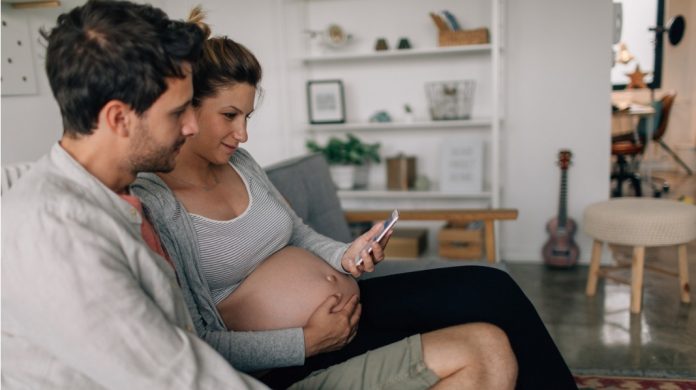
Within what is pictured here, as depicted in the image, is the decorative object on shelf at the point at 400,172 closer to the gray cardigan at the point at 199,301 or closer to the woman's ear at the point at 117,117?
the gray cardigan at the point at 199,301

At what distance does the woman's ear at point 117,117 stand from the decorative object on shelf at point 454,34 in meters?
2.67

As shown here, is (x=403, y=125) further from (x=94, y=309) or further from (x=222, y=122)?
(x=94, y=309)

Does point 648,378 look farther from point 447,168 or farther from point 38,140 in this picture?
point 38,140

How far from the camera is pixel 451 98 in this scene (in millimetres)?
3354

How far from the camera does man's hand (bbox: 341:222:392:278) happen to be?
1.39 metres

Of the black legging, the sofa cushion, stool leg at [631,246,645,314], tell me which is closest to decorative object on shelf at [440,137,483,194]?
stool leg at [631,246,645,314]

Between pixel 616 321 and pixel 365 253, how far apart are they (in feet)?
5.81

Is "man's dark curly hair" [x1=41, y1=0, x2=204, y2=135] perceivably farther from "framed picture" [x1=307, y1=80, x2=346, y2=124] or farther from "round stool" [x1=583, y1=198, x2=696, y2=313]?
"framed picture" [x1=307, y1=80, x2=346, y2=124]

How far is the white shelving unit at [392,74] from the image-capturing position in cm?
344

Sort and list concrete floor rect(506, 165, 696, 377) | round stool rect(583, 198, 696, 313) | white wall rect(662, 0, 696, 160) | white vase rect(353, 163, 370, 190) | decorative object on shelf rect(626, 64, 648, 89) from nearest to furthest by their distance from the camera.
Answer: concrete floor rect(506, 165, 696, 377), round stool rect(583, 198, 696, 313), white vase rect(353, 163, 370, 190), decorative object on shelf rect(626, 64, 648, 89), white wall rect(662, 0, 696, 160)

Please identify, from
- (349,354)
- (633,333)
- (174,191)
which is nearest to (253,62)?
(174,191)

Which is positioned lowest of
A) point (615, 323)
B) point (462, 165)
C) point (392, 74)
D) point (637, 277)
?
point (615, 323)

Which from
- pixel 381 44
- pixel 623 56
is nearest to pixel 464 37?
pixel 381 44

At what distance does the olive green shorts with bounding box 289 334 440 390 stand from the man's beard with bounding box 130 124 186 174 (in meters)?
0.48
